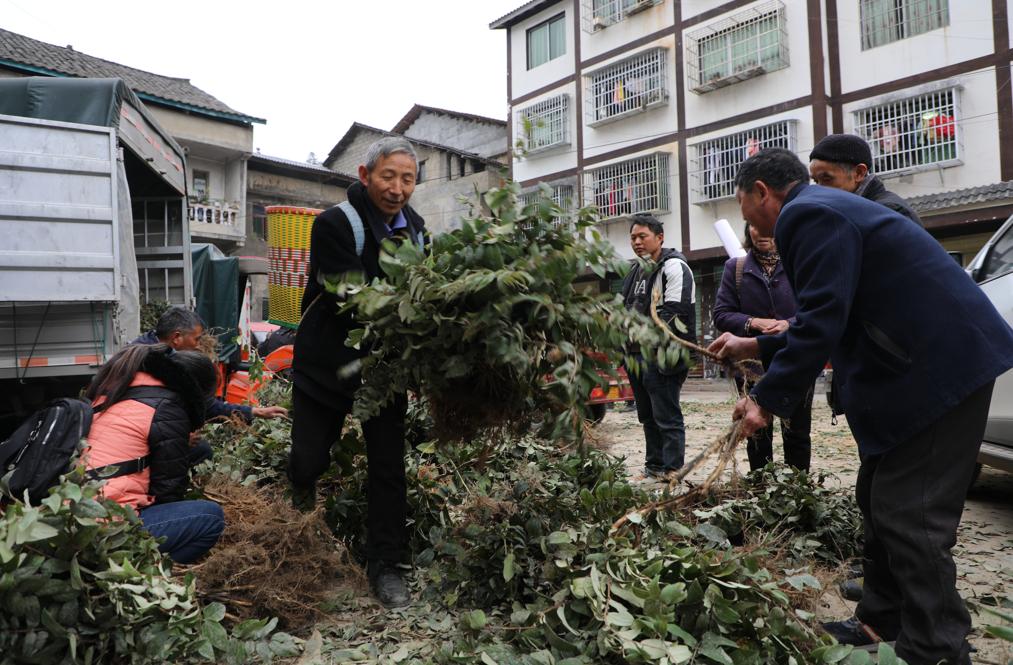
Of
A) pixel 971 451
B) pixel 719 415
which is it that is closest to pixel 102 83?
pixel 971 451

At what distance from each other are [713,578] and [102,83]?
5.83 metres

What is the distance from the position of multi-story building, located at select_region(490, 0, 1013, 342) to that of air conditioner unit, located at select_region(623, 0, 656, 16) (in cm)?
4

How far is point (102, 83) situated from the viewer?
5.62m

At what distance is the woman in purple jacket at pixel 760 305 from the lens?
3.92 m

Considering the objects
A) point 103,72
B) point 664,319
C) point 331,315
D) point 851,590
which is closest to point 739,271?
point 664,319

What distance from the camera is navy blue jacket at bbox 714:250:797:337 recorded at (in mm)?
4035

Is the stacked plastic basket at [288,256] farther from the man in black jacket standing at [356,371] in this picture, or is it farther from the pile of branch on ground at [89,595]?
the pile of branch on ground at [89,595]

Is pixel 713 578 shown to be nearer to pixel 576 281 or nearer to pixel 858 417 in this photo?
pixel 858 417

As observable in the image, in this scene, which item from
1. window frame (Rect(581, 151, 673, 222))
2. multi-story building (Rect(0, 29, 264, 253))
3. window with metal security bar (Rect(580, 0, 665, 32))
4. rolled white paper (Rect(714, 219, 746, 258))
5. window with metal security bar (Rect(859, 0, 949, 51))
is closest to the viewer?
rolled white paper (Rect(714, 219, 746, 258))

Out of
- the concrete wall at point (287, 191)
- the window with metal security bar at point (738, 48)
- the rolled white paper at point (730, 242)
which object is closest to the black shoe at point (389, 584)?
the rolled white paper at point (730, 242)

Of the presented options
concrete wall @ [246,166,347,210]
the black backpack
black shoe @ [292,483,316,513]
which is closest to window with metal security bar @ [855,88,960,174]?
black shoe @ [292,483,316,513]

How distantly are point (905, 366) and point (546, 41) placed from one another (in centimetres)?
2352

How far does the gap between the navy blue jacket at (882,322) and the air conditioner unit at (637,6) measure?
2020 cm

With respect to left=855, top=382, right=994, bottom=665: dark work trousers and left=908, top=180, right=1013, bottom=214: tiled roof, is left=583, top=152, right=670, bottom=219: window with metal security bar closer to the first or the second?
left=908, top=180, right=1013, bottom=214: tiled roof
